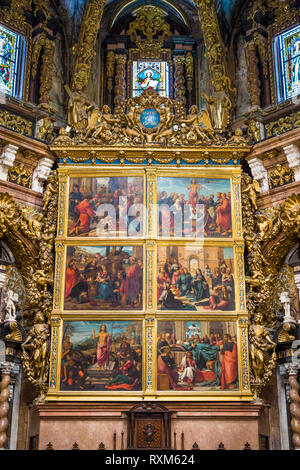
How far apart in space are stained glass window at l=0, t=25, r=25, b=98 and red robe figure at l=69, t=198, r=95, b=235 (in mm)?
3089

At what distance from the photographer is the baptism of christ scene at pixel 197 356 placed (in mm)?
12711

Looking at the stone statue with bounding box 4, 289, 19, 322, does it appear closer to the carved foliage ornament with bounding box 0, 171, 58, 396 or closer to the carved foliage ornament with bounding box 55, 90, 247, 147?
the carved foliage ornament with bounding box 0, 171, 58, 396

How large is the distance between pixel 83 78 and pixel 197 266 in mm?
5297

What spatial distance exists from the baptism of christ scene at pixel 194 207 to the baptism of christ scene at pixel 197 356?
6.60 feet

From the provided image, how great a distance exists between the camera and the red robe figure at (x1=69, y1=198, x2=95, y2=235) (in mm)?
13820

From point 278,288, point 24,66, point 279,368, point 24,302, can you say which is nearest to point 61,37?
point 24,66

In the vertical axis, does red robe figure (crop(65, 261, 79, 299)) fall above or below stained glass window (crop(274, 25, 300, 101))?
below

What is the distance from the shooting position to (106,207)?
14.0 metres

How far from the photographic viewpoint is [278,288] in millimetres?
13781

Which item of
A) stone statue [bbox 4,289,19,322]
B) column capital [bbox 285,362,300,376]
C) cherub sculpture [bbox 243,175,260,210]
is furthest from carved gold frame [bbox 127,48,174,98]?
column capital [bbox 285,362,300,376]

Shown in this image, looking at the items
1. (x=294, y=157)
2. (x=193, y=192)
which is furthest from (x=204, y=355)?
(x=294, y=157)

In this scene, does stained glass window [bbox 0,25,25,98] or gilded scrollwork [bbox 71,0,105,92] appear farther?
gilded scrollwork [bbox 71,0,105,92]

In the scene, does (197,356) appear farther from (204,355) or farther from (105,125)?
(105,125)

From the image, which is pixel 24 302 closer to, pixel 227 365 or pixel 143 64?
pixel 227 365
